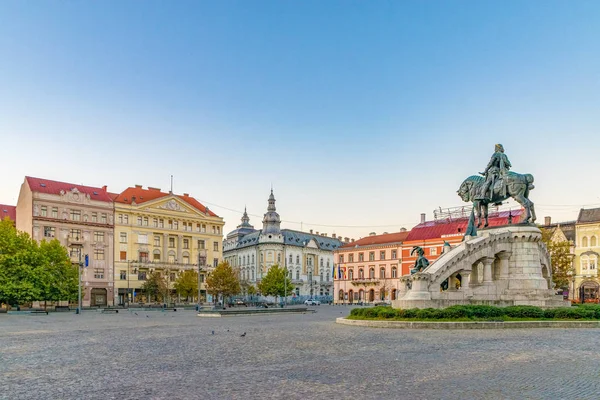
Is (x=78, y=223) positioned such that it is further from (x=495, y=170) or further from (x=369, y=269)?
(x=495, y=170)

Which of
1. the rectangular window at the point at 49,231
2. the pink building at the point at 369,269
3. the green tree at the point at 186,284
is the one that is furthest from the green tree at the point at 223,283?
the pink building at the point at 369,269

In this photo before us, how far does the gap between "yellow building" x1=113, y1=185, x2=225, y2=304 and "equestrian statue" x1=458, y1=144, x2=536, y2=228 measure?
5316 centimetres

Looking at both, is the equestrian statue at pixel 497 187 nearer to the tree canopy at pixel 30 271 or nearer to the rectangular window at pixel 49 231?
the tree canopy at pixel 30 271

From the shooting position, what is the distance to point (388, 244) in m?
90.9

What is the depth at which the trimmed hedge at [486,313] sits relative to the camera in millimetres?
25297

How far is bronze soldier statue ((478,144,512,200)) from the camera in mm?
32812

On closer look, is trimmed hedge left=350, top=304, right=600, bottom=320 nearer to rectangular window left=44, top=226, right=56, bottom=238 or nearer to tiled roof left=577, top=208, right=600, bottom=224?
tiled roof left=577, top=208, right=600, bottom=224

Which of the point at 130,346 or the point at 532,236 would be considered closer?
the point at 130,346

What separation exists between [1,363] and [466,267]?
22782 mm

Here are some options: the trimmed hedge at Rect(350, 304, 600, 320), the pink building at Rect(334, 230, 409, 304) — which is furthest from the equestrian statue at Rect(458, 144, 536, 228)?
the pink building at Rect(334, 230, 409, 304)

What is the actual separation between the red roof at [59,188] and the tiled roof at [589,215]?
66893 mm

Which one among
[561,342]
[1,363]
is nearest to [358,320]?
[561,342]

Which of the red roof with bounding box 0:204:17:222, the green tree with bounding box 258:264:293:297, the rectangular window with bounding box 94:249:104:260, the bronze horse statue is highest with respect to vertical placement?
the red roof with bounding box 0:204:17:222

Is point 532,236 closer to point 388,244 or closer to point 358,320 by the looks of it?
point 358,320
